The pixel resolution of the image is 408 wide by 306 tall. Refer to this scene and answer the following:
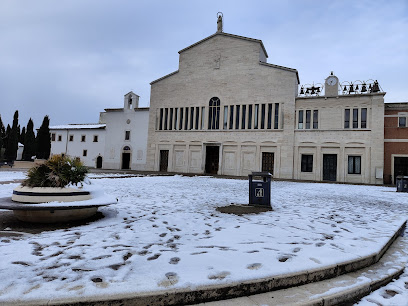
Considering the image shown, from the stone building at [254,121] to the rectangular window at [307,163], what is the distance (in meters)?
0.11

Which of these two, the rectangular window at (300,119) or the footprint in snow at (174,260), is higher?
the rectangular window at (300,119)

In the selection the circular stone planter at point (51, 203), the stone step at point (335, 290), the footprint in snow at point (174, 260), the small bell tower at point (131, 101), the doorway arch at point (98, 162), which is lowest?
the stone step at point (335, 290)

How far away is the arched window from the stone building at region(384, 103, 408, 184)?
18.9 m

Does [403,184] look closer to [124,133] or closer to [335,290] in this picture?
[335,290]

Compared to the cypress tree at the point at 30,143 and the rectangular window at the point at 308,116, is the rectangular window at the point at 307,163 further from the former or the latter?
the cypress tree at the point at 30,143

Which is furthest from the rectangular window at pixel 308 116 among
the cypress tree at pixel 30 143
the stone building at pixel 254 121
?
the cypress tree at pixel 30 143

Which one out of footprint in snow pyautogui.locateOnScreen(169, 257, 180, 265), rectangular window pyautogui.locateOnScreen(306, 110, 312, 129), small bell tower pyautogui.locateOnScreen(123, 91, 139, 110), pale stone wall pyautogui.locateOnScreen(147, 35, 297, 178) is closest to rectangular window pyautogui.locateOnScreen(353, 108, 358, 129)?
rectangular window pyautogui.locateOnScreen(306, 110, 312, 129)

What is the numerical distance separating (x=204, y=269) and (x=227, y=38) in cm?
3661

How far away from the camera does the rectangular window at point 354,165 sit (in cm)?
2930

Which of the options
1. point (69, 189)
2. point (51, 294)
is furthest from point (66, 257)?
point (69, 189)

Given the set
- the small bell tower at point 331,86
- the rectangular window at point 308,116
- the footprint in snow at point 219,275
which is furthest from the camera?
the rectangular window at point 308,116

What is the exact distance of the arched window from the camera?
1389 inches

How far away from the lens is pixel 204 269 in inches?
126

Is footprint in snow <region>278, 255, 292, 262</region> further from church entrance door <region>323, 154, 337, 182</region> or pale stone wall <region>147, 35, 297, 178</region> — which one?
church entrance door <region>323, 154, 337, 182</region>
